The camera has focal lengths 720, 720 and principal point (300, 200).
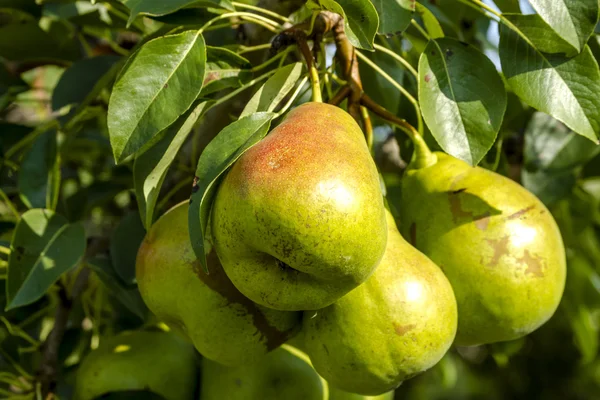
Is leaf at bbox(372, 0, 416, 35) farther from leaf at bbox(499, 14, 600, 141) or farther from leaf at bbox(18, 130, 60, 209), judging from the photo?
leaf at bbox(18, 130, 60, 209)

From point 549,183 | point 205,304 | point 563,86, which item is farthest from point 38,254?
point 549,183

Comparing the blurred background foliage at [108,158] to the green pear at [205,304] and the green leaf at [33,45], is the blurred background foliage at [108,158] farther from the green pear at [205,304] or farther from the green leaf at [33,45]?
the green pear at [205,304]

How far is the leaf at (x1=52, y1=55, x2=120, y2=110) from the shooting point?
164 centimetres

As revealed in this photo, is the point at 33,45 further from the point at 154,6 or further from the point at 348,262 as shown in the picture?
the point at 348,262

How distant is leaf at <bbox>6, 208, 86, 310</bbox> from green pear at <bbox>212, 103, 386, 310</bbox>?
1.48 feet

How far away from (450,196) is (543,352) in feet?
10.4

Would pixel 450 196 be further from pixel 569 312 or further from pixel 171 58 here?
pixel 569 312

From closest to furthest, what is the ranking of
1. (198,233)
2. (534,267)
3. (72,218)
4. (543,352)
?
(198,233) < (534,267) < (72,218) < (543,352)

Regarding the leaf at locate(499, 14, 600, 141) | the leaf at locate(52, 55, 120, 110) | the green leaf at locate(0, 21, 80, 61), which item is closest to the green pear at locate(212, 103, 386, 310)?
the leaf at locate(499, 14, 600, 141)

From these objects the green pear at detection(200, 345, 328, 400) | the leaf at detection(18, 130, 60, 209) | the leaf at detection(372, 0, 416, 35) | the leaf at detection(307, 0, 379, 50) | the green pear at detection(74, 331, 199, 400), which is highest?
the leaf at detection(307, 0, 379, 50)

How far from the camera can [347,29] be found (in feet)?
3.40

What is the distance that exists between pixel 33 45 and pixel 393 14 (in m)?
1.07

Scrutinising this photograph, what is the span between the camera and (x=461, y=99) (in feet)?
3.77

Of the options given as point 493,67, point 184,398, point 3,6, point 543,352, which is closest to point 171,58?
point 493,67
